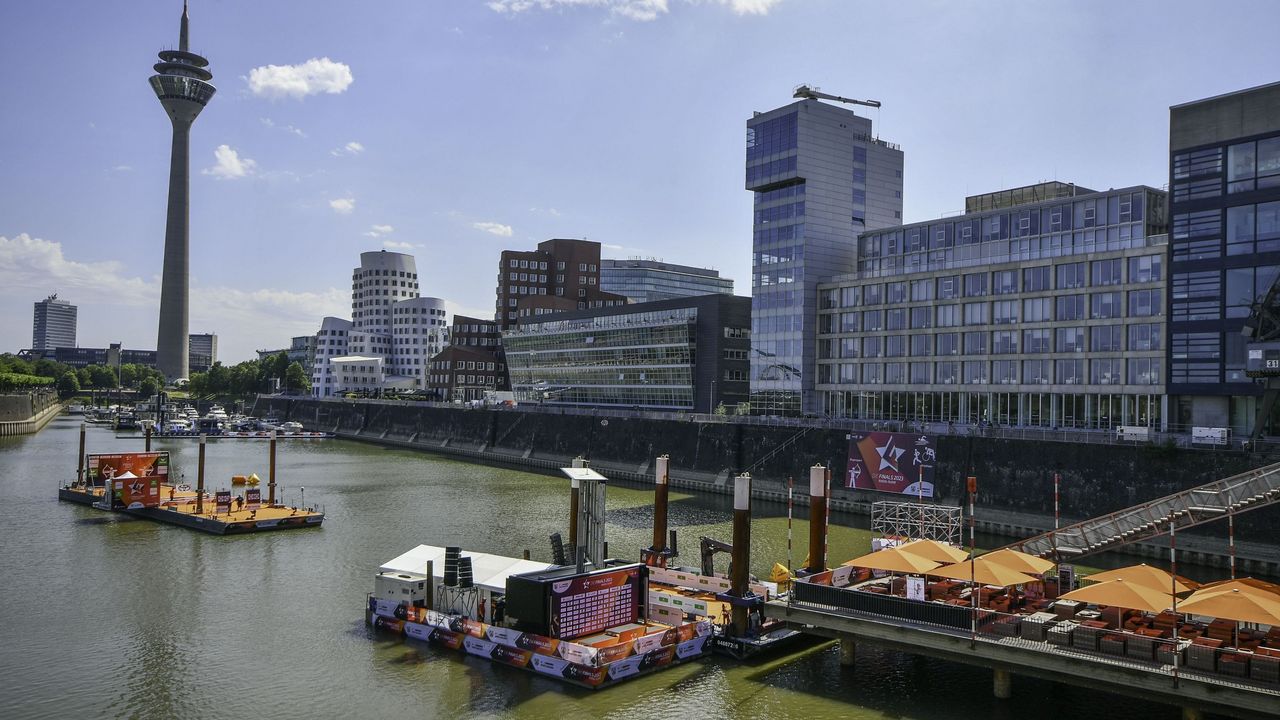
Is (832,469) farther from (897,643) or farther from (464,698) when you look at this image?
(464,698)

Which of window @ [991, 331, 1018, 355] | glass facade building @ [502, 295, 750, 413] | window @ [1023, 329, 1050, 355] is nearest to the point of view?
window @ [1023, 329, 1050, 355]

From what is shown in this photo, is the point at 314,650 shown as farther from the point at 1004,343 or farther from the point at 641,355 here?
the point at 641,355

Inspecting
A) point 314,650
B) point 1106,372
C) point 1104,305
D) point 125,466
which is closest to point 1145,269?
point 1104,305

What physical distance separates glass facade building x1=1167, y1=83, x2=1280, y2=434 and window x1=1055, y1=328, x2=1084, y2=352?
30.1 feet

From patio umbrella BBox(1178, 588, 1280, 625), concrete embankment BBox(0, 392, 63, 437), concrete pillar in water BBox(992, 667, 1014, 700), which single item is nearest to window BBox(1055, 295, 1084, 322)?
patio umbrella BBox(1178, 588, 1280, 625)

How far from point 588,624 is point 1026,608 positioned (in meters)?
15.4

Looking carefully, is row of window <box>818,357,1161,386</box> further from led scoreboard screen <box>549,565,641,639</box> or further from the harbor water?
led scoreboard screen <box>549,565,641,639</box>

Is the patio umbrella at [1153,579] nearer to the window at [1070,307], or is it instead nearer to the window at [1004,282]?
the window at [1070,307]

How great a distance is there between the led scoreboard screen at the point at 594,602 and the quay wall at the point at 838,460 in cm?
3516

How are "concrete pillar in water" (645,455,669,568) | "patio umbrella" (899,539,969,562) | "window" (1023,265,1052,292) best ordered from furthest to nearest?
"window" (1023,265,1052,292), "concrete pillar in water" (645,455,669,568), "patio umbrella" (899,539,969,562)

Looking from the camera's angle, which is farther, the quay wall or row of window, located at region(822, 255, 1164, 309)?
row of window, located at region(822, 255, 1164, 309)

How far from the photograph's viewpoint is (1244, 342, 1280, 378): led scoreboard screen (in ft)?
171

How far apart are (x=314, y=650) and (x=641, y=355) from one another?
9347 cm

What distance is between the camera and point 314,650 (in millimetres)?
34094
